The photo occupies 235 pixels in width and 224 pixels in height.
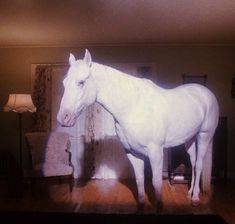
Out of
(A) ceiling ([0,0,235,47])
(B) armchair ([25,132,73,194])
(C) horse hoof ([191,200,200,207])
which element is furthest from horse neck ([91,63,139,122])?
(B) armchair ([25,132,73,194])

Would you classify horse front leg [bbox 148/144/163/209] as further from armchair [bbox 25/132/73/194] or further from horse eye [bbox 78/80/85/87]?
armchair [bbox 25/132/73/194]

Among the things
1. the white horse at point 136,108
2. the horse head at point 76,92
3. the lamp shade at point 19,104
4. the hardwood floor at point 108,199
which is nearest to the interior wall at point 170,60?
the lamp shade at point 19,104

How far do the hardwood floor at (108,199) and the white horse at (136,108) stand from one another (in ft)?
2.53

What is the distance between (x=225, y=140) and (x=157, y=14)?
8.30ft

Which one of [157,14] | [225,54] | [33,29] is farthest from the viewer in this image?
[225,54]

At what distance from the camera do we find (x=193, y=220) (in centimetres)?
187

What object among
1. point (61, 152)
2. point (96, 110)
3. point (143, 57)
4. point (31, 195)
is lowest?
point (31, 195)

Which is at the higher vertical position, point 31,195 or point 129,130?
point 129,130

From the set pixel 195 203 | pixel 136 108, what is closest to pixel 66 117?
pixel 136 108

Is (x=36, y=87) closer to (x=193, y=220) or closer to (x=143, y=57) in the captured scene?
(x=143, y=57)

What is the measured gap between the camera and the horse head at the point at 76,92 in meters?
2.66

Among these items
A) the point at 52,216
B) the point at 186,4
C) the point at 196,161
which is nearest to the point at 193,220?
the point at 52,216

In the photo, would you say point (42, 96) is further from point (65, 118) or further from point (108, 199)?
point (65, 118)

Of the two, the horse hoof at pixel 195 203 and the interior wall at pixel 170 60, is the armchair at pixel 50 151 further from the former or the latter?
the horse hoof at pixel 195 203
